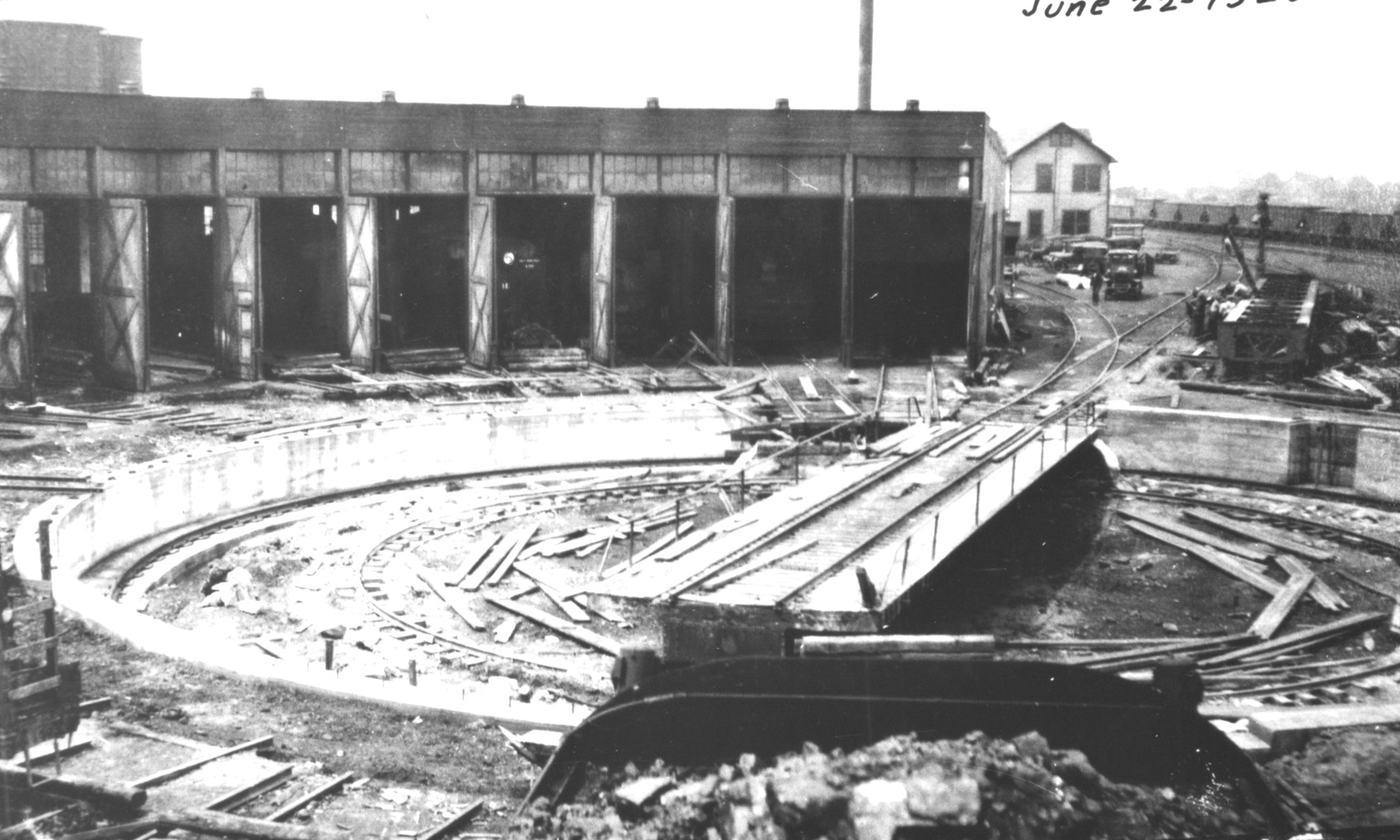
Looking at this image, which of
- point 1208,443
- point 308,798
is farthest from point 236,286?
point 308,798

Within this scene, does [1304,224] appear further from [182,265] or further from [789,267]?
[182,265]

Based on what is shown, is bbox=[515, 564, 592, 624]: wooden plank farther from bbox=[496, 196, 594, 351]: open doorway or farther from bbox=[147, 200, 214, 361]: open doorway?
bbox=[147, 200, 214, 361]: open doorway

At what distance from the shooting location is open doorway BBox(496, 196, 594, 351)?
3150 centimetres

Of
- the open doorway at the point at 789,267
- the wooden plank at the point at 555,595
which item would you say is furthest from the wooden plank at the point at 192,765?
the open doorway at the point at 789,267

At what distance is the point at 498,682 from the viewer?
13.1 metres

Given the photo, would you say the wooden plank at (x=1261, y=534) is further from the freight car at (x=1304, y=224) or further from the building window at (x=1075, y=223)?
the building window at (x=1075, y=223)

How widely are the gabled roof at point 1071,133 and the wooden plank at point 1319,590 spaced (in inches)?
1274

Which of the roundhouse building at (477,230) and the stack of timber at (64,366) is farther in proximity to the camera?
the stack of timber at (64,366)

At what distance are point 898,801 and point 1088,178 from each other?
4541cm

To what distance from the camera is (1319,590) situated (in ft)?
54.0

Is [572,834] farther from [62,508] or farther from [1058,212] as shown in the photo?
[1058,212]

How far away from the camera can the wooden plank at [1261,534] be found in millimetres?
18156

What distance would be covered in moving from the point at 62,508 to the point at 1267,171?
4498 cm

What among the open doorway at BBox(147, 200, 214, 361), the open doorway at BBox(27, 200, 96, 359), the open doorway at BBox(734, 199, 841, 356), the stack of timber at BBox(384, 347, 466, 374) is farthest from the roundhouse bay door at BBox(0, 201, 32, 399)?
the open doorway at BBox(734, 199, 841, 356)
